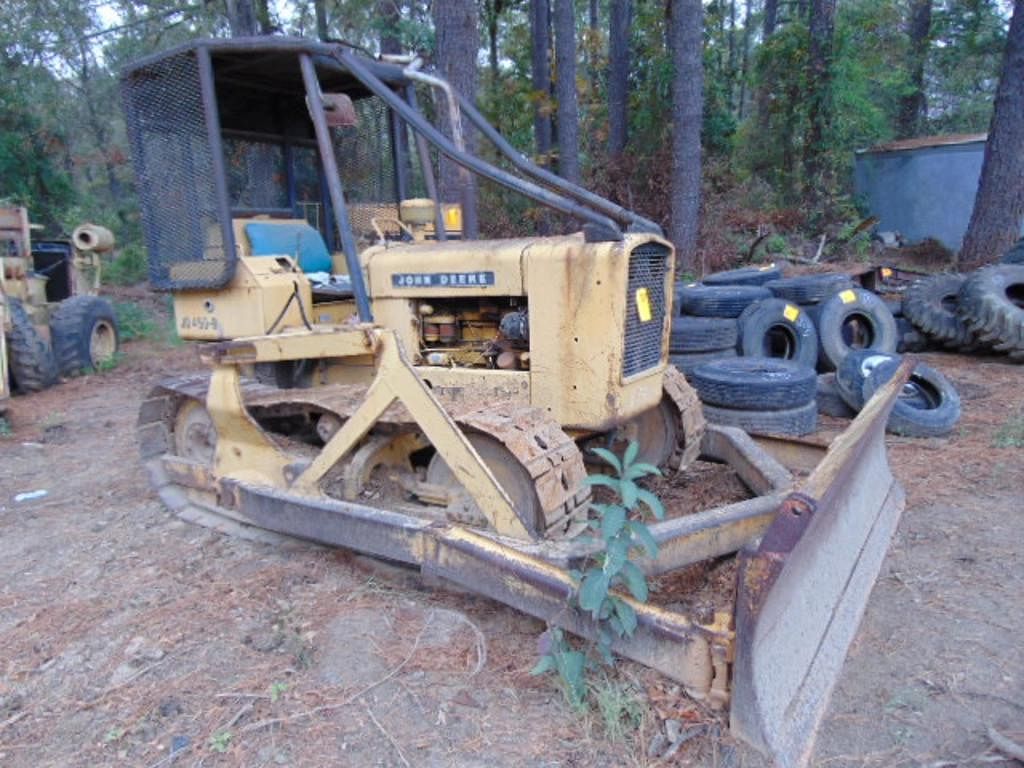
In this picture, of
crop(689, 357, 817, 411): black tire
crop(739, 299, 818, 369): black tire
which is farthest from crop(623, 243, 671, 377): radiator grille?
crop(739, 299, 818, 369): black tire

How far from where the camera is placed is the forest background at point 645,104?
40.4 ft

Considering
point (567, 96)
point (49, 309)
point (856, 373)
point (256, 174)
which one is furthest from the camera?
point (567, 96)

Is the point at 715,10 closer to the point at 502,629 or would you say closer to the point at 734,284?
the point at 734,284

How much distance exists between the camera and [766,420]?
509cm

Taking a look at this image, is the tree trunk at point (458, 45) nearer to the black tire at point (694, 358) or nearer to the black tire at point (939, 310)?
the black tire at point (694, 358)

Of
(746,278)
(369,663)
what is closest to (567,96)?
(746,278)

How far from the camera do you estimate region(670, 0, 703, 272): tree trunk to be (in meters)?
11.8

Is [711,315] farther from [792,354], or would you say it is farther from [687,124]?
[687,124]

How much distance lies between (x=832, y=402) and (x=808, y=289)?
74.7 inches

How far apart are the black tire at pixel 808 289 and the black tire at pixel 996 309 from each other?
1.40 m

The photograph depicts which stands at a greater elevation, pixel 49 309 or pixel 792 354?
pixel 49 309

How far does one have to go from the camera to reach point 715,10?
63.1 ft

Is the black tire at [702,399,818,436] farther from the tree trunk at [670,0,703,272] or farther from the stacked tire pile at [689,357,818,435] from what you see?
the tree trunk at [670,0,703,272]

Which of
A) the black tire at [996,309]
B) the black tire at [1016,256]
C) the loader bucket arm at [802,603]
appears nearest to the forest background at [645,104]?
the black tire at [1016,256]
